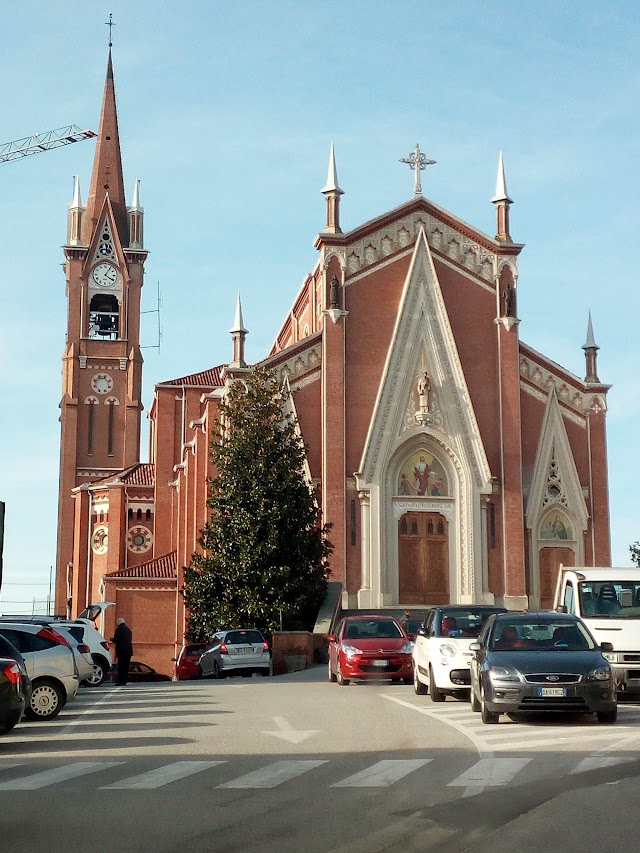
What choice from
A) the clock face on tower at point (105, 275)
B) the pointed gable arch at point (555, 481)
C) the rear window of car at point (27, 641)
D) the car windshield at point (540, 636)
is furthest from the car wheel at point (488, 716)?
the clock face on tower at point (105, 275)

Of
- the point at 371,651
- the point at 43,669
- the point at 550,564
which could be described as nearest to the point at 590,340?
the point at 550,564

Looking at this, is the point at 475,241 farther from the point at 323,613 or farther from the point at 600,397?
the point at 323,613

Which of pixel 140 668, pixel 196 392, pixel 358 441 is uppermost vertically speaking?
pixel 196 392

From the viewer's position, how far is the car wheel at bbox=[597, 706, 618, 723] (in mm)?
16312

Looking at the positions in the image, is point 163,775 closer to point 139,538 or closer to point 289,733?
point 289,733

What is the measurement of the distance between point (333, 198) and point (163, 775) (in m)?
36.3

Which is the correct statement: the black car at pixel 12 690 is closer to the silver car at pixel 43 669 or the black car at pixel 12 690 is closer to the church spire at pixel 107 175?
the silver car at pixel 43 669

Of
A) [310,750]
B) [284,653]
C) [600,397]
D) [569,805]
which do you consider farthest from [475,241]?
[569,805]

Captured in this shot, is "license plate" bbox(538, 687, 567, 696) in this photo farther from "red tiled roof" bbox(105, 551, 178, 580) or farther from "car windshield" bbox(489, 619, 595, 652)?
"red tiled roof" bbox(105, 551, 178, 580)

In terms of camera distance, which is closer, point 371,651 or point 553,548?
point 371,651

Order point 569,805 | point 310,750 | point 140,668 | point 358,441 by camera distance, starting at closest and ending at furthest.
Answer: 1. point 569,805
2. point 310,750
3. point 358,441
4. point 140,668

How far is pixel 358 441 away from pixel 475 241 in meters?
8.91

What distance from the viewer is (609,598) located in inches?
846

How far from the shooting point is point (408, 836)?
27.7 feet
